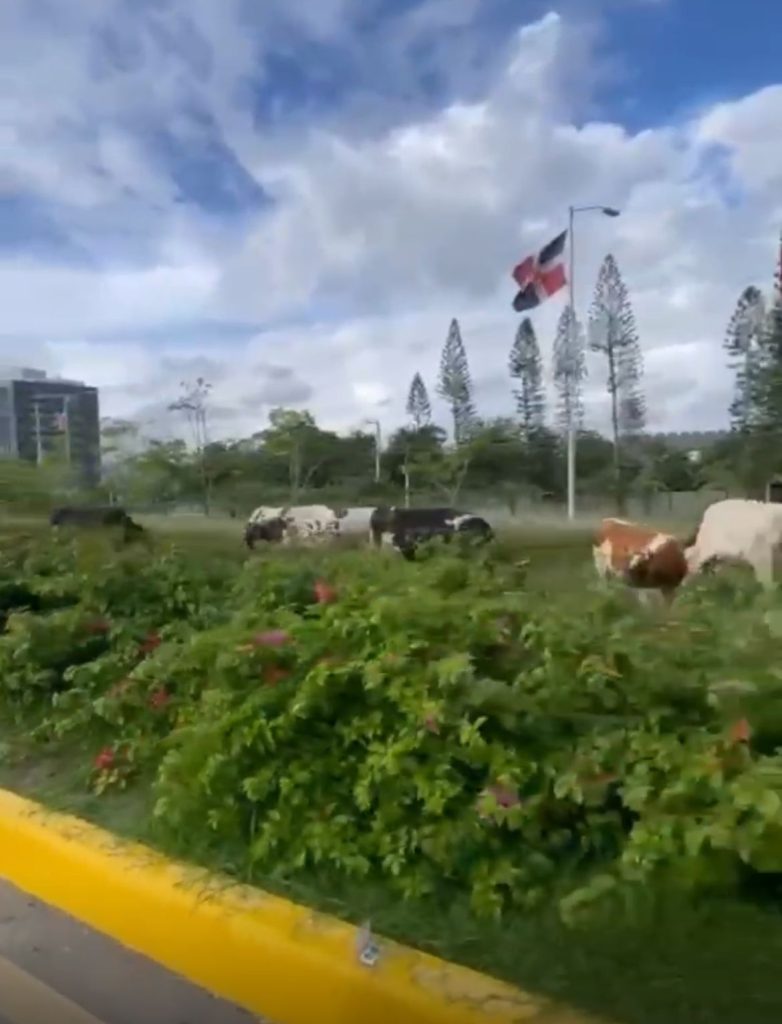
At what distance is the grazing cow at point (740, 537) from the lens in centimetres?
419

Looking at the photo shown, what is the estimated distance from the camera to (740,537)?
4.30 m

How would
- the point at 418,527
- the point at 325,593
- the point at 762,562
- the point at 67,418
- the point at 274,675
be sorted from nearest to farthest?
the point at 274,675, the point at 325,593, the point at 762,562, the point at 418,527, the point at 67,418

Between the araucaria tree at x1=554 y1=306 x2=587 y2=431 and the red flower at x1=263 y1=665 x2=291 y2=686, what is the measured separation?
6.39 feet

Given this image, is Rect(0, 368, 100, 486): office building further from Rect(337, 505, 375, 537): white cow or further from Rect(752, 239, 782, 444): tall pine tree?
Rect(752, 239, 782, 444): tall pine tree

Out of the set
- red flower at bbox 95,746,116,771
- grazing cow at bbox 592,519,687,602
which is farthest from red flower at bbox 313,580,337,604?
grazing cow at bbox 592,519,687,602

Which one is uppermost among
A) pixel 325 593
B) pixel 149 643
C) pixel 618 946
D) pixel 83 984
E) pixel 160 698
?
pixel 325 593

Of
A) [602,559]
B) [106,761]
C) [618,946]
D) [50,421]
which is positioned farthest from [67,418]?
[618,946]

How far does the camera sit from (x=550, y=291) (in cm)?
483

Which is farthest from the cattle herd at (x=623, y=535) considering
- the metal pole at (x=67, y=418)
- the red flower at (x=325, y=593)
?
the metal pole at (x=67, y=418)

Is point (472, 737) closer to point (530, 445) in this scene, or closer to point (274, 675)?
point (274, 675)

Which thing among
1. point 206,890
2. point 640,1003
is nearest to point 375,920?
point 206,890

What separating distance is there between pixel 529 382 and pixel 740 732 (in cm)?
262

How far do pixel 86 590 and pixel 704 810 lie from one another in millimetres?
3566

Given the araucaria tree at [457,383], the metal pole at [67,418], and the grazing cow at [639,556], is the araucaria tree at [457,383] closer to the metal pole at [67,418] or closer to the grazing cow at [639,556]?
the grazing cow at [639,556]
